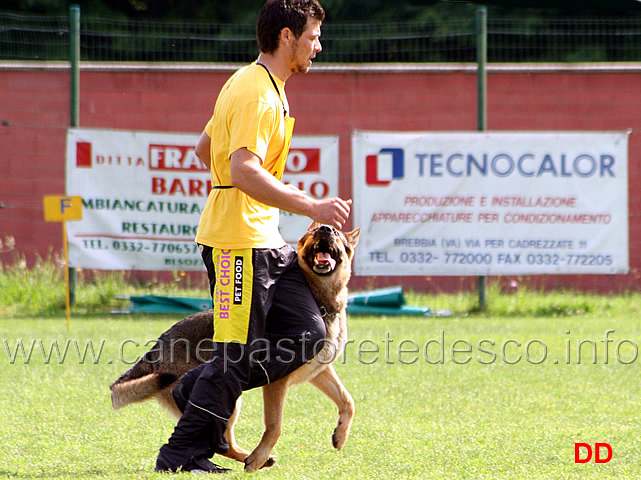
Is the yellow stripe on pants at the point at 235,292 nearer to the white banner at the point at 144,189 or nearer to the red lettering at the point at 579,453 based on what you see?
the red lettering at the point at 579,453

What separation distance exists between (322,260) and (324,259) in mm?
11

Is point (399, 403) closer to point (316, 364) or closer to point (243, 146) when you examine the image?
point (316, 364)

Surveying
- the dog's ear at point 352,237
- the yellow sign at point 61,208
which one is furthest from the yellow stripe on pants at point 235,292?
the yellow sign at point 61,208

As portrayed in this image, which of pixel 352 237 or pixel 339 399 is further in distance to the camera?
pixel 352 237

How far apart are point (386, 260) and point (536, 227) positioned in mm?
1830

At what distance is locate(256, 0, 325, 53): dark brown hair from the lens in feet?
12.6

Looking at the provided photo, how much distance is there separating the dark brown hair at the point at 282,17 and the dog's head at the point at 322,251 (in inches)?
36.6

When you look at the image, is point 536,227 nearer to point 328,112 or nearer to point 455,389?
point 328,112

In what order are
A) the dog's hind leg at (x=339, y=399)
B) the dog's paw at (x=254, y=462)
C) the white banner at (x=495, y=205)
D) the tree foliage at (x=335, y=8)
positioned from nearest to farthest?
1. the dog's paw at (x=254, y=462)
2. the dog's hind leg at (x=339, y=399)
3. the white banner at (x=495, y=205)
4. the tree foliage at (x=335, y=8)

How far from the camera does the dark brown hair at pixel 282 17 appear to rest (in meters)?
3.86

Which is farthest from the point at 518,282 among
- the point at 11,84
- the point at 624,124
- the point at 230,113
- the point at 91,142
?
the point at 230,113

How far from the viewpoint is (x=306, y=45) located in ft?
12.8

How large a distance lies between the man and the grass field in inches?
13.0

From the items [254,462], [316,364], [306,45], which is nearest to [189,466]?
[254,462]
